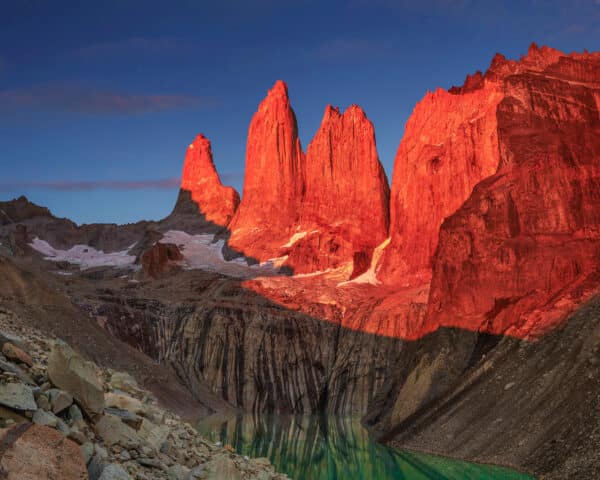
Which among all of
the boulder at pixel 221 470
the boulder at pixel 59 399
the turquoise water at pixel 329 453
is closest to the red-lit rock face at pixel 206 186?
the turquoise water at pixel 329 453

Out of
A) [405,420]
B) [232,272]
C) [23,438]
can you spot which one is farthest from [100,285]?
[23,438]

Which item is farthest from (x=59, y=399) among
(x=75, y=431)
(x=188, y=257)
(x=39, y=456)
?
(x=188, y=257)

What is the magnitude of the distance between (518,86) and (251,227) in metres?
54.7

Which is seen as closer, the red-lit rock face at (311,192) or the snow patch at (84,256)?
the red-lit rock face at (311,192)

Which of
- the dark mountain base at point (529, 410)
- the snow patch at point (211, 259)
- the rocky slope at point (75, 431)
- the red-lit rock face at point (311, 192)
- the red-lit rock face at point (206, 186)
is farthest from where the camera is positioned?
the red-lit rock face at point (206, 186)

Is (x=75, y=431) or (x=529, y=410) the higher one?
(x=75, y=431)

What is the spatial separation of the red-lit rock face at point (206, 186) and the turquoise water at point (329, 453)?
6384 cm

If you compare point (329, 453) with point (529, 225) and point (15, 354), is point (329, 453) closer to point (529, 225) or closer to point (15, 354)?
point (529, 225)

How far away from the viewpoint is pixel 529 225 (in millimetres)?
66188

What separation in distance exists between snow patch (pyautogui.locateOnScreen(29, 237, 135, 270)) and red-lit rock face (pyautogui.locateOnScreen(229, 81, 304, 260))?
18.6 meters

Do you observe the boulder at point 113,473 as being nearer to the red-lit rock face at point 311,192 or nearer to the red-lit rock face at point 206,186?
the red-lit rock face at point 311,192

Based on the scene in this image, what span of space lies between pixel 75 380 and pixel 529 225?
55.8 metres

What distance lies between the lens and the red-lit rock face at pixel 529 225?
61.9 meters

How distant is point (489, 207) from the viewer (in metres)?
68.0
